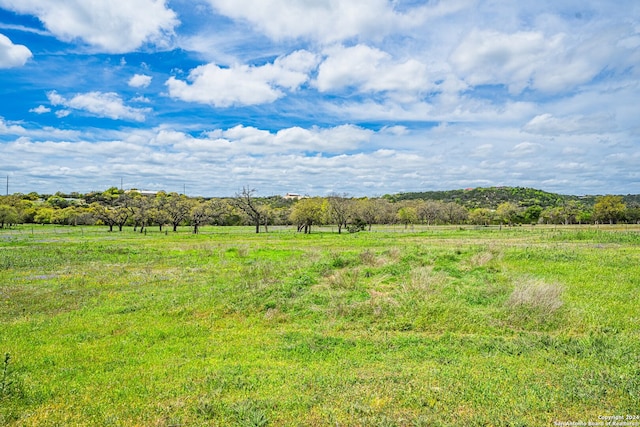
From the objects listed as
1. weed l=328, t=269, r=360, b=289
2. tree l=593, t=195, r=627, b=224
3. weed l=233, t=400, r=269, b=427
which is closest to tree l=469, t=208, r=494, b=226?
tree l=593, t=195, r=627, b=224

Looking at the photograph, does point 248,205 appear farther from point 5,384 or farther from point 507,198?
point 507,198

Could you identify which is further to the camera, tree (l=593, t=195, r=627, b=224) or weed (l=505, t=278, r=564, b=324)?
tree (l=593, t=195, r=627, b=224)

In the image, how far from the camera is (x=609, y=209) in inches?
3524

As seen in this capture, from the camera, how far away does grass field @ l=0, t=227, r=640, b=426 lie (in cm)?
667

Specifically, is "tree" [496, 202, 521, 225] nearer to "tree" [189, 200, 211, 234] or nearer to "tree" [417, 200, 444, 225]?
"tree" [417, 200, 444, 225]

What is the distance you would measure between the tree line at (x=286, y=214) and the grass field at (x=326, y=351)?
176 ft

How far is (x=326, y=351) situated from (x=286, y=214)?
95.5 metres

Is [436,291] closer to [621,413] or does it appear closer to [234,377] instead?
[621,413]

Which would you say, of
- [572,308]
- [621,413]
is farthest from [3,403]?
[572,308]

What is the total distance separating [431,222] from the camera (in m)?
113

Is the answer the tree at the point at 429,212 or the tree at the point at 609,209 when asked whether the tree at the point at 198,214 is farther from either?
the tree at the point at 609,209

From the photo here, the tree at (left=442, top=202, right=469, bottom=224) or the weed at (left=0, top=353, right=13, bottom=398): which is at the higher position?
the tree at (left=442, top=202, right=469, bottom=224)

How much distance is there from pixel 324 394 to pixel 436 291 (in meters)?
8.86

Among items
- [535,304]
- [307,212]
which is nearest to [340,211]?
[307,212]
